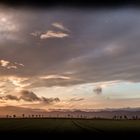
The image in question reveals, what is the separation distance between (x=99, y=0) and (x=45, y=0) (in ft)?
2.33

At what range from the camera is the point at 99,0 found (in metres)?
5.43

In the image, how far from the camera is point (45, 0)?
5.41 m
